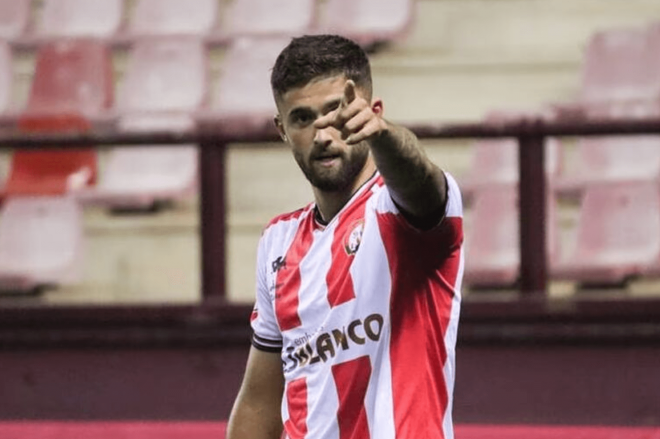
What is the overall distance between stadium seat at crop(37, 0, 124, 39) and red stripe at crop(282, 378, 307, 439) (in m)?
6.60

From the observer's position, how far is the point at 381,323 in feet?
9.70

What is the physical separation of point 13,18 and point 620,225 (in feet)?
15.8

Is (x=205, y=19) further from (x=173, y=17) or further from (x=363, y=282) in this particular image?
(x=363, y=282)

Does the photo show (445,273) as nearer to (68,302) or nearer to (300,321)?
(300,321)

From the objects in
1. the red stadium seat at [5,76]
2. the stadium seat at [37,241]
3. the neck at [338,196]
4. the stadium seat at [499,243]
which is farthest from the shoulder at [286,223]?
the red stadium seat at [5,76]

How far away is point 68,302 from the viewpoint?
5898 millimetres

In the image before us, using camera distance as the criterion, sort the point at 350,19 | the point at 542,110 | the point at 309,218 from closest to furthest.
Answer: the point at 309,218 < the point at 542,110 < the point at 350,19

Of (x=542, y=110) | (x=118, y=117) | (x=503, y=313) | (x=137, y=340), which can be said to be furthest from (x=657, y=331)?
(x=118, y=117)

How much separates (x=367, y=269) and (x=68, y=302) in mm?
3116

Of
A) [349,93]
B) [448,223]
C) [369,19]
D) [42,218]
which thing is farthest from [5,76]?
[349,93]

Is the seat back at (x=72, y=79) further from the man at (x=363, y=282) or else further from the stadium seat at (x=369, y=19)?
the man at (x=363, y=282)

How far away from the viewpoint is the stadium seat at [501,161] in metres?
5.54

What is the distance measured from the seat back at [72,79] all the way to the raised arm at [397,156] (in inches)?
250

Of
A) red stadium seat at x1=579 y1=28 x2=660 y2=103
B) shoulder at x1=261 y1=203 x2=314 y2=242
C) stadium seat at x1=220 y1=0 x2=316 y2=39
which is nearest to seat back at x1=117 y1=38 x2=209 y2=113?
stadium seat at x1=220 y1=0 x2=316 y2=39
